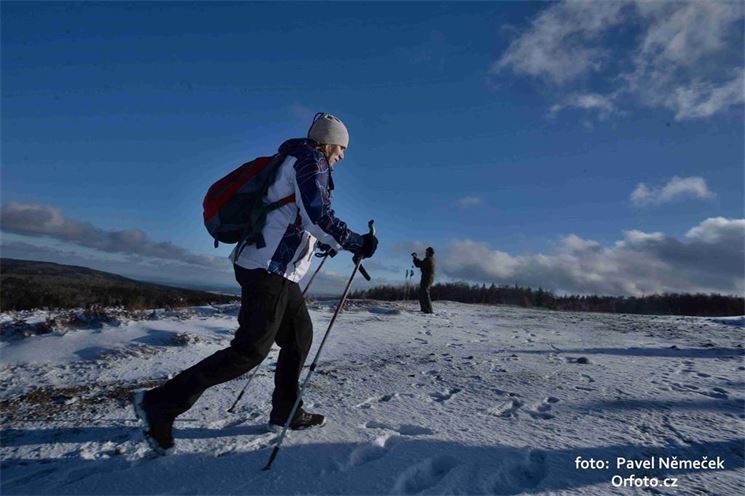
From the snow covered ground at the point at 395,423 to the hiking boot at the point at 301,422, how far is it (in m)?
0.07

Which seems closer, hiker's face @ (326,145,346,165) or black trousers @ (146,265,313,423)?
Answer: black trousers @ (146,265,313,423)

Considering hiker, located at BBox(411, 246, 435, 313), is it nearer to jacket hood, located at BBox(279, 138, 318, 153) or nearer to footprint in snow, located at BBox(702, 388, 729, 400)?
footprint in snow, located at BBox(702, 388, 729, 400)

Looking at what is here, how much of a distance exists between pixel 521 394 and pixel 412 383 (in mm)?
1076

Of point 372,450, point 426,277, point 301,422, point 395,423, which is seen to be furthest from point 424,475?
point 426,277

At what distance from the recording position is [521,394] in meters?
4.09

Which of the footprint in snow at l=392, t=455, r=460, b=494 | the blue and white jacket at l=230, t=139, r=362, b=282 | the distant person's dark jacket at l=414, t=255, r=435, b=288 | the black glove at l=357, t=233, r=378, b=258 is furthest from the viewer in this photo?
the distant person's dark jacket at l=414, t=255, r=435, b=288

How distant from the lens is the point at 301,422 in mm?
3129

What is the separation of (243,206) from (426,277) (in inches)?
436

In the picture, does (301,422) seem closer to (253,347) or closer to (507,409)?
(253,347)

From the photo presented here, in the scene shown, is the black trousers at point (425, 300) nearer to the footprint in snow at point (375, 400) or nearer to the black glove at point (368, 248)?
the footprint in snow at point (375, 400)

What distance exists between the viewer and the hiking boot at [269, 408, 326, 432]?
3115 mm

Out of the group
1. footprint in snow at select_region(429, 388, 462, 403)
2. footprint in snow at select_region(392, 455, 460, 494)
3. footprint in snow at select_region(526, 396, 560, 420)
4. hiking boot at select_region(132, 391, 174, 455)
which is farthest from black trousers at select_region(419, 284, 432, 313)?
hiking boot at select_region(132, 391, 174, 455)

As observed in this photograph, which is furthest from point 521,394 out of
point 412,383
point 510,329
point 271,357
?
point 510,329

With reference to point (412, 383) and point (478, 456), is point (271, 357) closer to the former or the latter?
point (412, 383)
